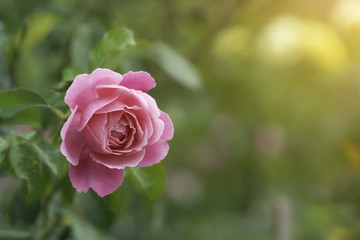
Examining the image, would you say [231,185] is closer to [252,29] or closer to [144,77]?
[252,29]

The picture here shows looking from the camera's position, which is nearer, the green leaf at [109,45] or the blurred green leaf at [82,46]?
the green leaf at [109,45]

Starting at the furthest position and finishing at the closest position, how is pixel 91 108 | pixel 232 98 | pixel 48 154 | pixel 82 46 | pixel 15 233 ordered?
pixel 232 98
pixel 82 46
pixel 15 233
pixel 48 154
pixel 91 108

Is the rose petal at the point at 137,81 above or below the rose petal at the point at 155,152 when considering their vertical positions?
above

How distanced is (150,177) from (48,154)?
0.10 meters

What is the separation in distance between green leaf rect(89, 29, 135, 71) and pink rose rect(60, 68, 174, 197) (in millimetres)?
74

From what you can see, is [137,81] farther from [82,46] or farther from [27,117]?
[82,46]

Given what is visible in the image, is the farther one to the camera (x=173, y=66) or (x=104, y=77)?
(x=173, y=66)

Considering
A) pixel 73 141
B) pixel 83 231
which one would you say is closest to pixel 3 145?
pixel 73 141

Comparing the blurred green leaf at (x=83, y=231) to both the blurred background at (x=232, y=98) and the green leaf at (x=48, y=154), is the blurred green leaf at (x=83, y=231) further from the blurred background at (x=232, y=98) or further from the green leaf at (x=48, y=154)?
the green leaf at (x=48, y=154)

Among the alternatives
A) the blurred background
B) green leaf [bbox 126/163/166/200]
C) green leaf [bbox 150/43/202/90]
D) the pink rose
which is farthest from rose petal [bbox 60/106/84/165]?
green leaf [bbox 150/43/202/90]

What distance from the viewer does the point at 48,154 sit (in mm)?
537

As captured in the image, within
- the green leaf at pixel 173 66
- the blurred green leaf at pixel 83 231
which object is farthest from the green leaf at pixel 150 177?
the green leaf at pixel 173 66

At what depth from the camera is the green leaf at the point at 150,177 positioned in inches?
21.3

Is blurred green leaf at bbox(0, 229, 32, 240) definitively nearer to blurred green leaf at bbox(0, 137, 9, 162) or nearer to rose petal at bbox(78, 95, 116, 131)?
blurred green leaf at bbox(0, 137, 9, 162)
